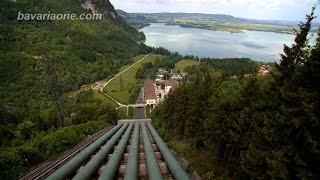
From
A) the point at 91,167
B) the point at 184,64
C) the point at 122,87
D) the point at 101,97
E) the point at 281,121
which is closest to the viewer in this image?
the point at 281,121

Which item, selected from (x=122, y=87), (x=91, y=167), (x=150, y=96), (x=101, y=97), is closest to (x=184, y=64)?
(x=122, y=87)

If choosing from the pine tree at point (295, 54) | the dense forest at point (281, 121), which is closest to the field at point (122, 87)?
the dense forest at point (281, 121)

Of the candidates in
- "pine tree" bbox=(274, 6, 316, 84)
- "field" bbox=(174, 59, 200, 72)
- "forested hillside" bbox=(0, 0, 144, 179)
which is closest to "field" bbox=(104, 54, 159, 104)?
"forested hillside" bbox=(0, 0, 144, 179)

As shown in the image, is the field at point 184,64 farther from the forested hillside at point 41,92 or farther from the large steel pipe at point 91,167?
the large steel pipe at point 91,167

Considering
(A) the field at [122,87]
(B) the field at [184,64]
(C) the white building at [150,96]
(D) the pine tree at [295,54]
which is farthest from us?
(B) the field at [184,64]

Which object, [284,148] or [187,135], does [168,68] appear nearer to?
[187,135]

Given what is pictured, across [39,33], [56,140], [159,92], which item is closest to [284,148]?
[56,140]

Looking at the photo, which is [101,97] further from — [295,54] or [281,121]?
[281,121]

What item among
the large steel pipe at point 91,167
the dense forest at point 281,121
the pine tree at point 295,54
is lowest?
the large steel pipe at point 91,167

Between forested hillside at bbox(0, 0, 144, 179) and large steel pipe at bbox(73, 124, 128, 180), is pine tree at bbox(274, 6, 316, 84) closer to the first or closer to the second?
large steel pipe at bbox(73, 124, 128, 180)
